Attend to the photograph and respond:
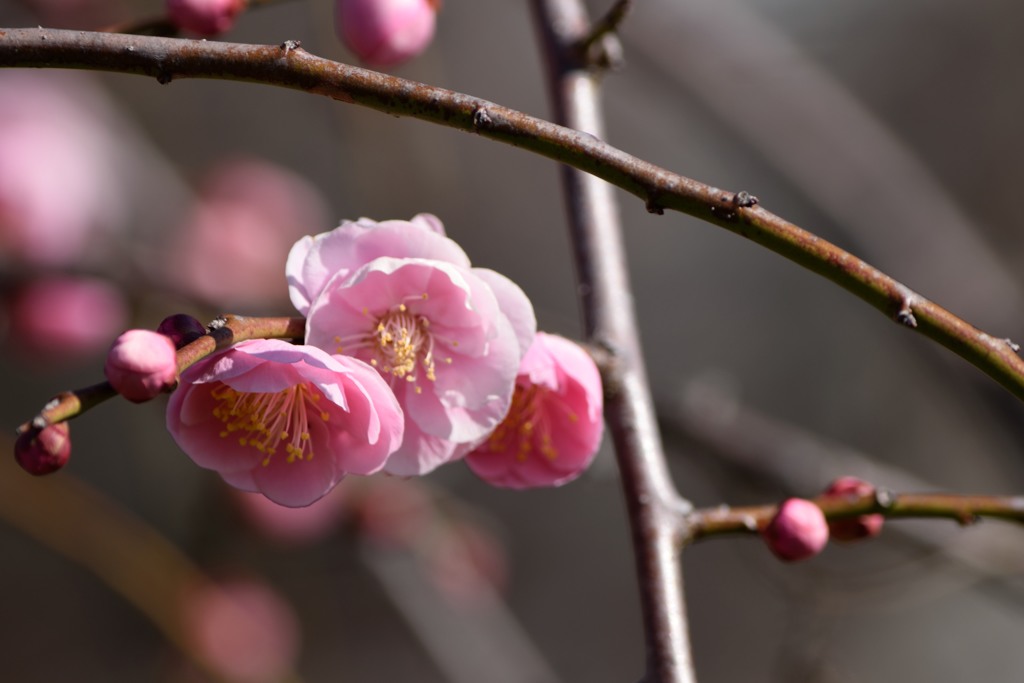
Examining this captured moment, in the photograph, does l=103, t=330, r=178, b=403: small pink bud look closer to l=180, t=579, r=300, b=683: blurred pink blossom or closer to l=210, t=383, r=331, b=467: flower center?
l=210, t=383, r=331, b=467: flower center

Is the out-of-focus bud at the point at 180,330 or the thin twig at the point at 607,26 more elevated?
the thin twig at the point at 607,26

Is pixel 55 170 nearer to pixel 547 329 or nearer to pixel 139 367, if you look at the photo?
pixel 547 329

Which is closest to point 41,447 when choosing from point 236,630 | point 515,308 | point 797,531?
point 515,308

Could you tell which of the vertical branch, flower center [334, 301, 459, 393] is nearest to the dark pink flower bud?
the vertical branch

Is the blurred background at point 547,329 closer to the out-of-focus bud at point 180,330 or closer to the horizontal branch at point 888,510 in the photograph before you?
the horizontal branch at point 888,510

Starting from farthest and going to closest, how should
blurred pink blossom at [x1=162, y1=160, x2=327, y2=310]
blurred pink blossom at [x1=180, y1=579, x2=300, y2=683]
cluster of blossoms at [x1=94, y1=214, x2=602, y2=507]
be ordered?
blurred pink blossom at [x1=162, y1=160, x2=327, y2=310], blurred pink blossom at [x1=180, y1=579, x2=300, y2=683], cluster of blossoms at [x1=94, y1=214, x2=602, y2=507]

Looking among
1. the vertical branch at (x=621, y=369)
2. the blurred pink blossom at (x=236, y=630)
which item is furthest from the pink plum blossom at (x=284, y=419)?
the blurred pink blossom at (x=236, y=630)
